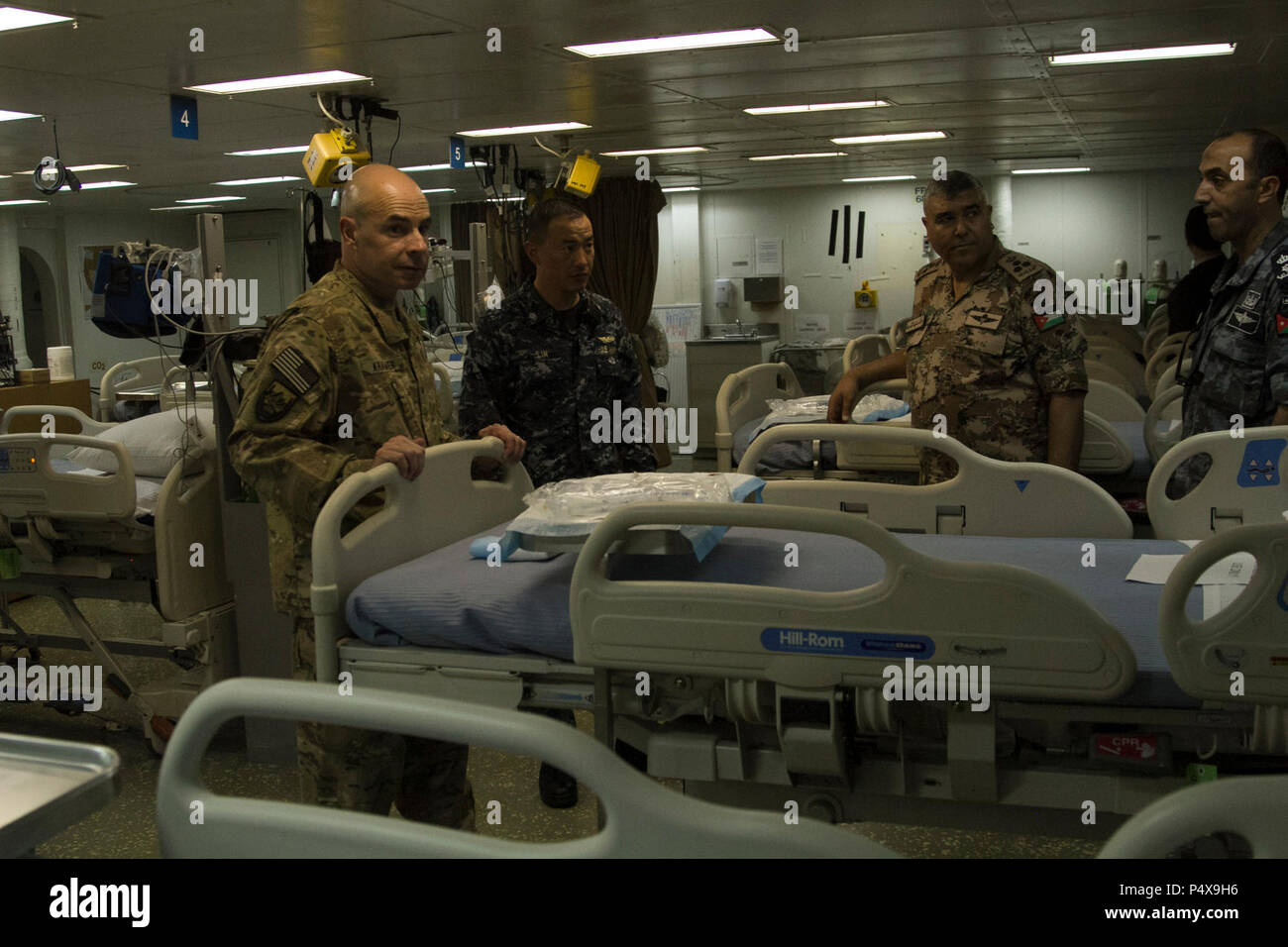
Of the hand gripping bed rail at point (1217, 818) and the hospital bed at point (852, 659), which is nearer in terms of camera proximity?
the hand gripping bed rail at point (1217, 818)

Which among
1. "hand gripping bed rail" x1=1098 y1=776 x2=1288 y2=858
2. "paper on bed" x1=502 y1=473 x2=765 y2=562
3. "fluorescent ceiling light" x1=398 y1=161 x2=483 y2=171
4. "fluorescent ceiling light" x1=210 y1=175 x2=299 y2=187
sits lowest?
"hand gripping bed rail" x1=1098 y1=776 x2=1288 y2=858

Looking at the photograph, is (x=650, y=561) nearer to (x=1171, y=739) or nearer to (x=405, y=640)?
(x=405, y=640)

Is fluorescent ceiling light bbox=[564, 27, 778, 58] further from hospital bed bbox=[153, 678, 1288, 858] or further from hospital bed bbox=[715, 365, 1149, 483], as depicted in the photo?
hospital bed bbox=[153, 678, 1288, 858]

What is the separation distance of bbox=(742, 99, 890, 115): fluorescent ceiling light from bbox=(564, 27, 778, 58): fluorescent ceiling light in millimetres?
2006

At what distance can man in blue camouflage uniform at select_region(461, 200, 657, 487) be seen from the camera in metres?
3.39

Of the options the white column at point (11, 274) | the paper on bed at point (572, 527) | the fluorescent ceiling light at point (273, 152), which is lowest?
the paper on bed at point (572, 527)

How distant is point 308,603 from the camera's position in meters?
2.59

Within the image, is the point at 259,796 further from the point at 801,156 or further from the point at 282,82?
the point at 801,156

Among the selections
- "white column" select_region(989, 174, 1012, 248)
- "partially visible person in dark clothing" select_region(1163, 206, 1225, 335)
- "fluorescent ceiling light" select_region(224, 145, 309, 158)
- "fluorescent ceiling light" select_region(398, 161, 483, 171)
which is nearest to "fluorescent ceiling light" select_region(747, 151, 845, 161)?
"fluorescent ceiling light" select_region(398, 161, 483, 171)

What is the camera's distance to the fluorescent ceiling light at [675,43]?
4.90 metres

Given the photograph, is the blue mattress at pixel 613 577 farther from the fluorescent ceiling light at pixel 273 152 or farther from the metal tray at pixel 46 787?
the fluorescent ceiling light at pixel 273 152

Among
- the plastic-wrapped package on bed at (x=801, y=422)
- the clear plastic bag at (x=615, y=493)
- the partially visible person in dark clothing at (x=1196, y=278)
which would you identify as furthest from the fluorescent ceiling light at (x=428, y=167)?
the clear plastic bag at (x=615, y=493)

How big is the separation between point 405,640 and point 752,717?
2.27ft
